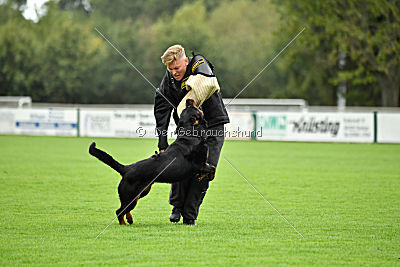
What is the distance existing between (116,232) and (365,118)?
2089cm

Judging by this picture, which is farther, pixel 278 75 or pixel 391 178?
pixel 278 75

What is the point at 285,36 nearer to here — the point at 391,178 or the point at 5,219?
the point at 391,178

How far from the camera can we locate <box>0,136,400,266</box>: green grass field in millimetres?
5634

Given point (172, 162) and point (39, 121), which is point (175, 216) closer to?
point (172, 162)

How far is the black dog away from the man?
0.96ft

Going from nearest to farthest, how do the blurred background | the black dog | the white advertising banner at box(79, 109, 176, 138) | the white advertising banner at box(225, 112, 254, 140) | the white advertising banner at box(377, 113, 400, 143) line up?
the black dog → the white advertising banner at box(377, 113, 400, 143) → the white advertising banner at box(225, 112, 254, 140) → the white advertising banner at box(79, 109, 176, 138) → the blurred background

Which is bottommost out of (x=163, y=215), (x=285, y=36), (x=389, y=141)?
(x=389, y=141)

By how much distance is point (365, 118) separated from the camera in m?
26.1

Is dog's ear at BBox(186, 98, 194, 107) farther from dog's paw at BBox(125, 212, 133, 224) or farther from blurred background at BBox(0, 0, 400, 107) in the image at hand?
blurred background at BBox(0, 0, 400, 107)

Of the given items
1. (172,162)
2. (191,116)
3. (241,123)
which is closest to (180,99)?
(191,116)

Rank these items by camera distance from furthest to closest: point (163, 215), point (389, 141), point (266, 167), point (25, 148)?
point (389, 141)
point (25, 148)
point (266, 167)
point (163, 215)

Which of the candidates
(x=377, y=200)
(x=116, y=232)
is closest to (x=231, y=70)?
(x=377, y=200)

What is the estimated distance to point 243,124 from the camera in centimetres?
2784

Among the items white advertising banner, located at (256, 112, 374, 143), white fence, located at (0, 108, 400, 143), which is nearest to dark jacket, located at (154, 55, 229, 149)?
white fence, located at (0, 108, 400, 143)
